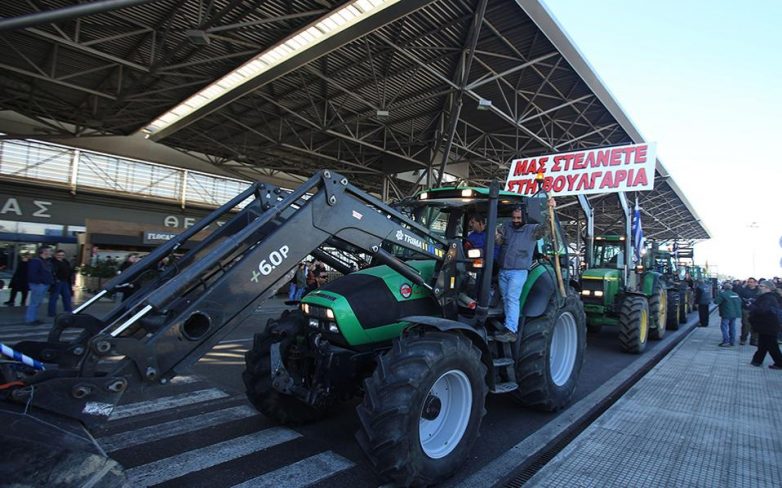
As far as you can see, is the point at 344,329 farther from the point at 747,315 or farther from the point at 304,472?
the point at 747,315

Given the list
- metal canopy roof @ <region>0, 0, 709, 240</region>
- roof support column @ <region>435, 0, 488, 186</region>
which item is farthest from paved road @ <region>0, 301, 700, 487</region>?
roof support column @ <region>435, 0, 488, 186</region>

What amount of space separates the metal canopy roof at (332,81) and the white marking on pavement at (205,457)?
10581 millimetres

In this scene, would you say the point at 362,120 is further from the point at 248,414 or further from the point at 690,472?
the point at 690,472

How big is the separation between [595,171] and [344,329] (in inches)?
378

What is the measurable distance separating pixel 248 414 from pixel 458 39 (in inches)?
524

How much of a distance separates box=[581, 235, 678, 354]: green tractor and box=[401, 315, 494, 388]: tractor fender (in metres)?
6.13

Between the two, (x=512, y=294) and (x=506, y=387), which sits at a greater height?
(x=512, y=294)

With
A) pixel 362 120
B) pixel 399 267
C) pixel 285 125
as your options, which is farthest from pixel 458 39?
pixel 399 267

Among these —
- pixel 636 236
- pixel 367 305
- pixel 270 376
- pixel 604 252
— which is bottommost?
pixel 270 376

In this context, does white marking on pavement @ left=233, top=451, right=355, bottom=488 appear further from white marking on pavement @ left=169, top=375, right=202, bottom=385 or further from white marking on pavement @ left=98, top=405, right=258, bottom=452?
white marking on pavement @ left=169, top=375, right=202, bottom=385

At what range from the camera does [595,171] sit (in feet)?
36.6

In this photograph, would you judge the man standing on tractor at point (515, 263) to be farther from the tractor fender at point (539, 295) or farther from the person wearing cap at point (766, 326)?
the person wearing cap at point (766, 326)

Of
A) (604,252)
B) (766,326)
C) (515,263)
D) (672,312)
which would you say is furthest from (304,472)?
(672,312)

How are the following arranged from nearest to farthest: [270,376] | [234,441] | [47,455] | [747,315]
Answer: [47,455] < [234,441] < [270,376] < [747,315]
